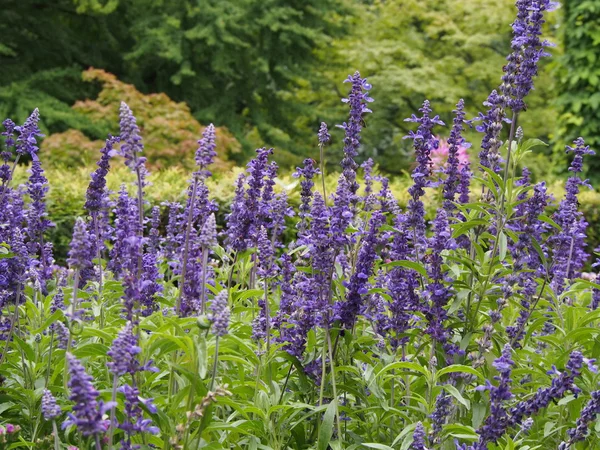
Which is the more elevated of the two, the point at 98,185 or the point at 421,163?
the point at 421,163

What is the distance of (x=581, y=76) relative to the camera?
1392 cm

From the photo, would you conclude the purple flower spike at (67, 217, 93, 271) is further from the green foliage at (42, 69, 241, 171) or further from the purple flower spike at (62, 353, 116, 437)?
the green foliage at (42, 69, 241, 171)

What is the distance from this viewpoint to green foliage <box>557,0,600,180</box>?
13.9 m

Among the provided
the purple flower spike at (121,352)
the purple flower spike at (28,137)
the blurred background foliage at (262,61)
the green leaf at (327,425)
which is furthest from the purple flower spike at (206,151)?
the blurred background foliage at (262,61)

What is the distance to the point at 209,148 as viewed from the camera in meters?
3.08

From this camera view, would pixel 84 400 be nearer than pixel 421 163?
Yes

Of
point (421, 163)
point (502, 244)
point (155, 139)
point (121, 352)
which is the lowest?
point (121, 352)

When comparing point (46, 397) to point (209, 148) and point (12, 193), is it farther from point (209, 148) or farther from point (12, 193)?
point (12, 193)

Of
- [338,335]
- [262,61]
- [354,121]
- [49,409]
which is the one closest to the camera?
[49,409]

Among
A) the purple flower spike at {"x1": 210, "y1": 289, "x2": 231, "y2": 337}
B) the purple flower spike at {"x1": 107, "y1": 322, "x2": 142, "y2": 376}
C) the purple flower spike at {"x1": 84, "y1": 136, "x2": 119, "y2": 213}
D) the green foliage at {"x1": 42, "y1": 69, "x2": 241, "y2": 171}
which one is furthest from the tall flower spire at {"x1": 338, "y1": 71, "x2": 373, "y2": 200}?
the green foliage at {"x1": 42, "y1": 69, "x2": 241, "y2": 171}

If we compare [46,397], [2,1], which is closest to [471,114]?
[2,1]

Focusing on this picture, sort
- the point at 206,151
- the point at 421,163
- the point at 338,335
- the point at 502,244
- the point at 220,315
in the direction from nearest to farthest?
the point at 220,315
the point at 206,151
the point at 502,244
the point at 338,335
the point at 421,163

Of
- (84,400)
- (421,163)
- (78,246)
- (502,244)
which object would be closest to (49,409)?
(84,400)

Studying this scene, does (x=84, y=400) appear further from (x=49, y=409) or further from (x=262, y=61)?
(x=262, y=61)
